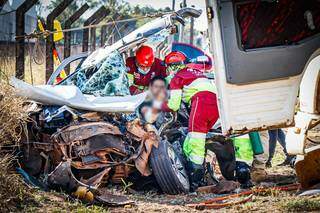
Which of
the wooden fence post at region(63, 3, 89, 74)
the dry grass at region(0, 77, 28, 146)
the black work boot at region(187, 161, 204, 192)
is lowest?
the black work boot at region(187, 161, 204, 192)

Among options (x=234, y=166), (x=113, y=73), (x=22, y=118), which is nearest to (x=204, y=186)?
(x=234, y=166)

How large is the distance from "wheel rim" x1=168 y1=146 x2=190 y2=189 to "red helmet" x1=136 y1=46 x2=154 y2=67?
183 centimetres

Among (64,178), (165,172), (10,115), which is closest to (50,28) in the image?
(165,172)

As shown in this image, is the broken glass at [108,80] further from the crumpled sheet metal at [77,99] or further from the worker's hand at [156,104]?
the worker's hand at [156,104]

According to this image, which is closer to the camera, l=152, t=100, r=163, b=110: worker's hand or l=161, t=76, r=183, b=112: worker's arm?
l=161, t=76, r=183, b=112: worker's arm

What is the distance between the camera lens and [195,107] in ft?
25.5

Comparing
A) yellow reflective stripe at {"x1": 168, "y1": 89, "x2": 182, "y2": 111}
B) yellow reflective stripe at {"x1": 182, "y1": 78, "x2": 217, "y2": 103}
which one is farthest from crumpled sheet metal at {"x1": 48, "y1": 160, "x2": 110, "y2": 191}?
yellow reflective stripe at {"x1": 182, "y1": 78, "x2": 217, "y2": 103}

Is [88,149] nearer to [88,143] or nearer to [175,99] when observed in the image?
[88,143]

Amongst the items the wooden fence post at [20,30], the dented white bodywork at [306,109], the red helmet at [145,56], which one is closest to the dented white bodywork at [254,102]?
the dented white bodywork at [306,109]

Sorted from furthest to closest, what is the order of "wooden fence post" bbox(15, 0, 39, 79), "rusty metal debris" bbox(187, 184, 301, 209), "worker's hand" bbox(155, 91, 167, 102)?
"wooden fence post" bbox(15, 0, 39, 79)
"worker's hand" bbox(155, 91, 167, 102)
"rusty metal debris" bbox(187, 184, 301, 209)

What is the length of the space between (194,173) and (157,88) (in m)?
1.60

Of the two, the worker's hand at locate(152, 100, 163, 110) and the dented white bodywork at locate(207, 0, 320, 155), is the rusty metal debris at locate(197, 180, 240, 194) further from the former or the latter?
the dented white bodywork at locate(207, 0, 320, 155)

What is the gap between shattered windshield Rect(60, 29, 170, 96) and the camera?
313 inches

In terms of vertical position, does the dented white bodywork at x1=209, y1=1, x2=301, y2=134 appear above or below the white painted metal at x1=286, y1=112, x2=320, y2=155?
above
